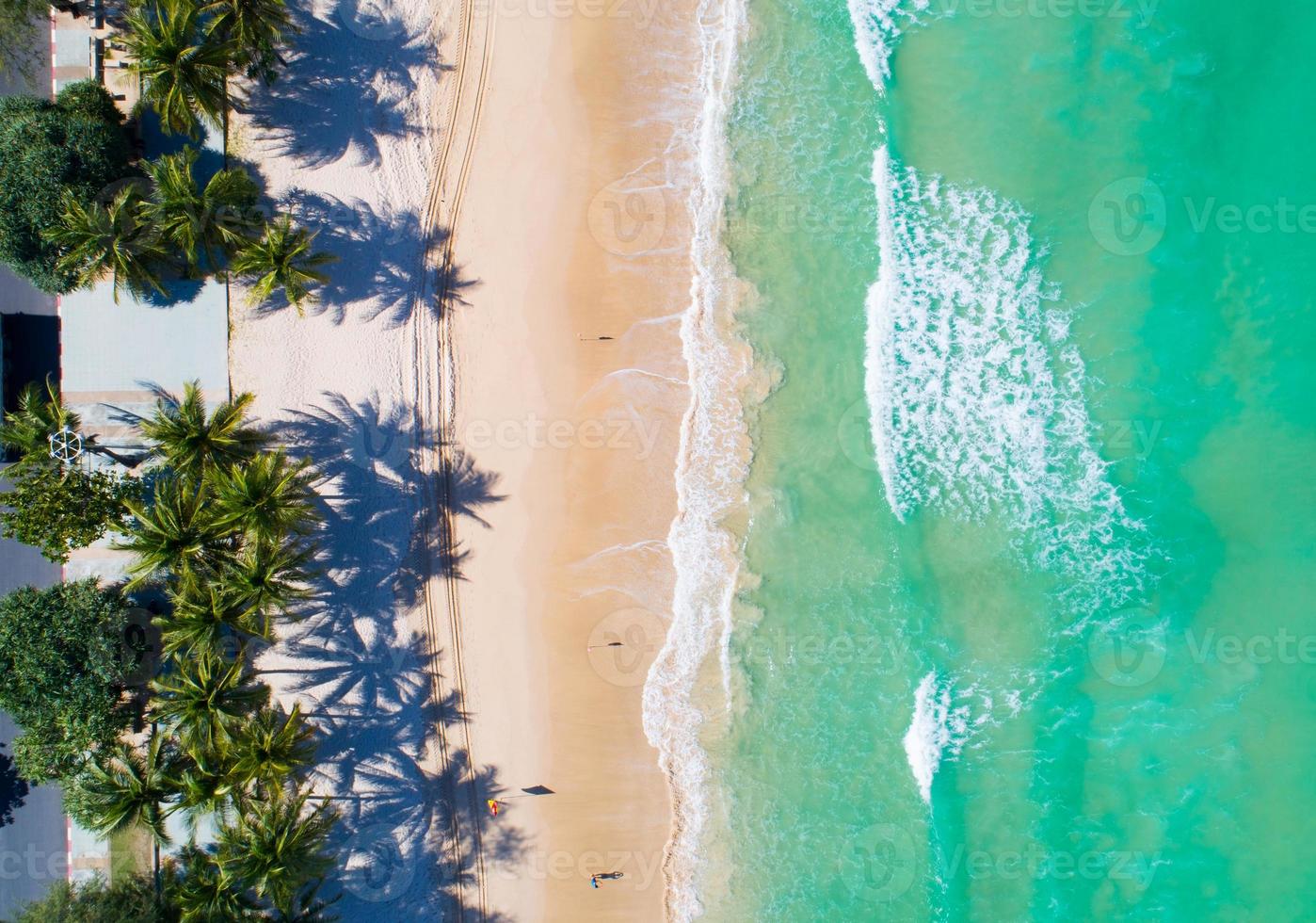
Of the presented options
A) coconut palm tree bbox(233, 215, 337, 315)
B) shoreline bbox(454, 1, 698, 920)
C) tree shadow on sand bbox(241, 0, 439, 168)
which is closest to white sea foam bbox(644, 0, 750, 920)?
shoreline bbox(454, 1, 698, 920)

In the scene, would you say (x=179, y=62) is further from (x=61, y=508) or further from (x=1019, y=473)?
(x=1019, y=473)

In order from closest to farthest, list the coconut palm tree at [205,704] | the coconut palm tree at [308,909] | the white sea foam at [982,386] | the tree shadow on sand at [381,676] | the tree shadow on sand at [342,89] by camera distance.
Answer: the coconut palm tree at [205,704], the coconut palm tree at [308,909], the tree shadow on sand at [342,89], the tree shadow on sand at [381,676], the white sea foam at [982,386]

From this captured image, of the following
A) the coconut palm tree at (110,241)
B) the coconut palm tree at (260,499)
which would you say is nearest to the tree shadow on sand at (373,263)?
the coconut palm tree at (110,241)

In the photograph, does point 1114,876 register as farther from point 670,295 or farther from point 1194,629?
point 670,295

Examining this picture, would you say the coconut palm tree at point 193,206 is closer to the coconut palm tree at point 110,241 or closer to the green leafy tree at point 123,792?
the coconut palm tree at point 110,241

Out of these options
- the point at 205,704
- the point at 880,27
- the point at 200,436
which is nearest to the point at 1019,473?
the point at 880,27

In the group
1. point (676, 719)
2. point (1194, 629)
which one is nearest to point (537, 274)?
point (676, 719)
